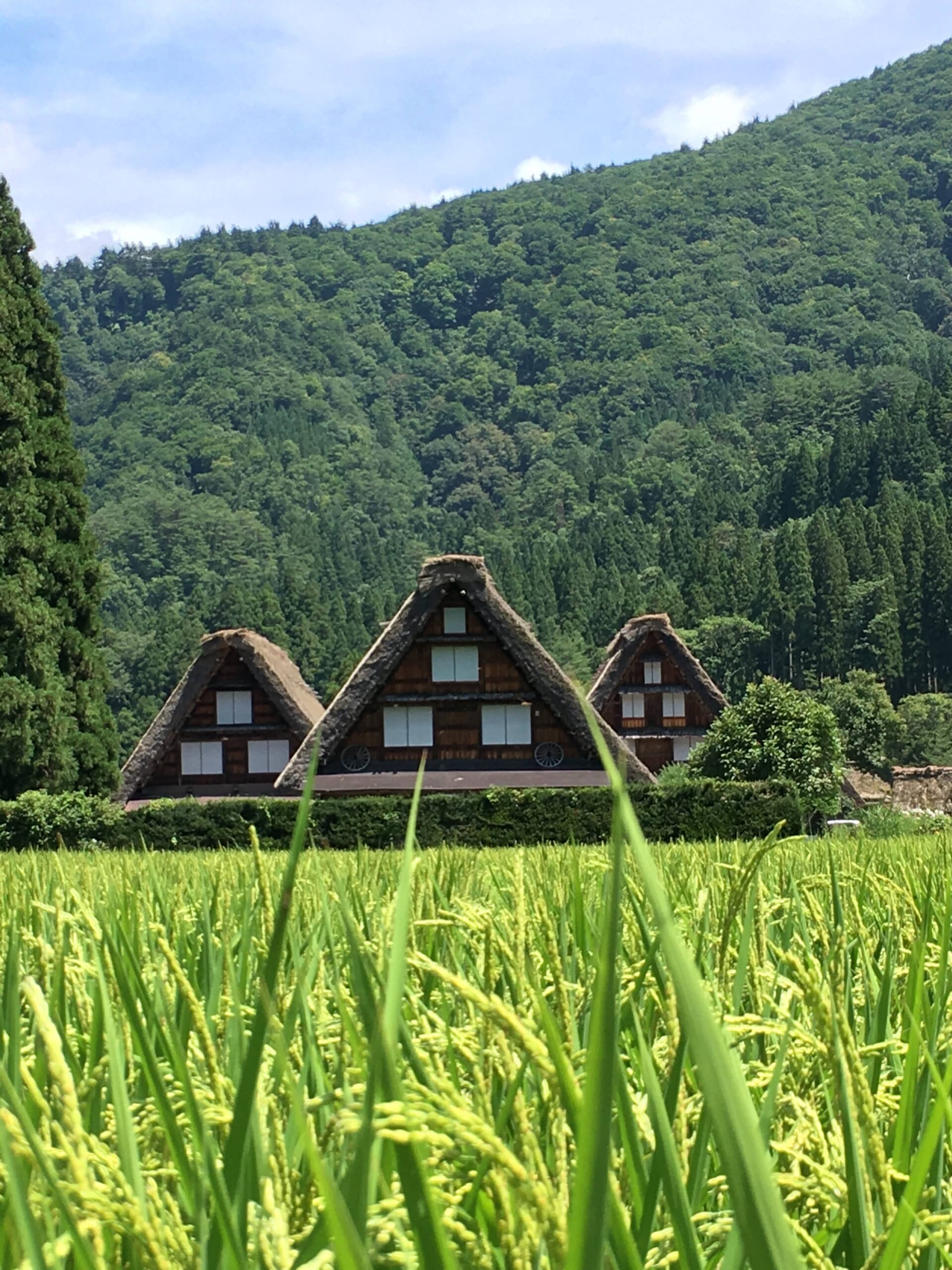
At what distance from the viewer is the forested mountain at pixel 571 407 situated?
76.4m

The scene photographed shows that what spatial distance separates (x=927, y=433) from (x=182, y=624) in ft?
156

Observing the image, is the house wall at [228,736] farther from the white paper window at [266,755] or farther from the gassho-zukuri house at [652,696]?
the gassho-zukuri house at [652,696]

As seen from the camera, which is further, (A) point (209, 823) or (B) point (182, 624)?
(B) point (182, 624)

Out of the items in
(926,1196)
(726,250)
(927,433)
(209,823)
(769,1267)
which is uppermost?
(726,250)

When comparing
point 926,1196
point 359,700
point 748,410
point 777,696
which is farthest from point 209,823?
point 748,410

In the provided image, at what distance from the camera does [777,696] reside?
84.0 feet

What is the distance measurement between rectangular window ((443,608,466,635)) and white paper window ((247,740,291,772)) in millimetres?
8238

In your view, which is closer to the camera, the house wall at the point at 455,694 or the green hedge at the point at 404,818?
the green hedge at the point at 404,818

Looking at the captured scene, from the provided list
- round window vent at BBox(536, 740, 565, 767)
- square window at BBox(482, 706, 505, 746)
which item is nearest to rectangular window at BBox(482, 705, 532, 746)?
square window at BBox(482, 706, 505, 746)

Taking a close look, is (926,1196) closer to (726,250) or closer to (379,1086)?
(379,1086)

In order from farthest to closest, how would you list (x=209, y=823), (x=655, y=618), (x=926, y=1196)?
1. (x=655, y=618)
2. (x=209, y=823)
3. (x=926, y=1196)

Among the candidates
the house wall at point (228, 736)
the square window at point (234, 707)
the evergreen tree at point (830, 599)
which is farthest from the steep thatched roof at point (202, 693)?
the evergreen tree at point (830, 599)

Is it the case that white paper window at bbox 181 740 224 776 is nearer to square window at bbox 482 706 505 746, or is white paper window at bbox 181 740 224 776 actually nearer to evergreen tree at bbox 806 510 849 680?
square window at bbox 482 706 505 746

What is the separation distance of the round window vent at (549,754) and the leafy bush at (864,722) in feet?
98.5
